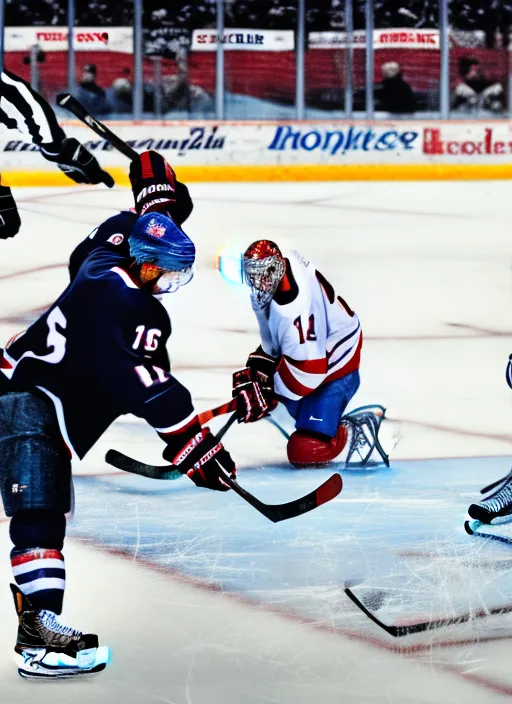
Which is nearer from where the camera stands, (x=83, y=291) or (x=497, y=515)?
(x=83, y=291)

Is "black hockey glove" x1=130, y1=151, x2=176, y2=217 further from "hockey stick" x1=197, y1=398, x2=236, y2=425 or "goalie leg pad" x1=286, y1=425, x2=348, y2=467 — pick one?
"goalie leg pad" x1=286, y1=425, x2=348, y2=467

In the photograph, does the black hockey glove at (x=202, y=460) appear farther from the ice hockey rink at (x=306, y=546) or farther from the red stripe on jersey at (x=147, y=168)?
the red stripe on jersey at (x=147, y=168)

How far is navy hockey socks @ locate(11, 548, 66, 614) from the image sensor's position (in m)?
2.19

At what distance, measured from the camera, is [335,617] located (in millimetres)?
2520

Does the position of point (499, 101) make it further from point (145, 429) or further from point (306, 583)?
point (306, 583)

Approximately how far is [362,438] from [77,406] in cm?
135

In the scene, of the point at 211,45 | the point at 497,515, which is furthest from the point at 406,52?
the point at 497,515

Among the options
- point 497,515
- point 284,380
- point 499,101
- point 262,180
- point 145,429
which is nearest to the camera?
point 497,515

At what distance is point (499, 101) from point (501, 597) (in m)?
7.57

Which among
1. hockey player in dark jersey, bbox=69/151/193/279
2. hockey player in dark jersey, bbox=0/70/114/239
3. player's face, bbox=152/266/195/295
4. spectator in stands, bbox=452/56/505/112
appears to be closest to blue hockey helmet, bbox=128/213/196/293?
player's face, bbox=152/266/195/295

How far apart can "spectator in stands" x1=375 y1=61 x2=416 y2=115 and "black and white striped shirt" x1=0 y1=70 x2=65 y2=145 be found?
18.4 ft

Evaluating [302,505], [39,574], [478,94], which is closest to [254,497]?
[302,505]

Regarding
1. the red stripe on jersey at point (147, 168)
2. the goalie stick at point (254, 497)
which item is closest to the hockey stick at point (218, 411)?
the goalie stick at point (254, 497)

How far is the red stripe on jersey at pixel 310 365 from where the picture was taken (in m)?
3.26
